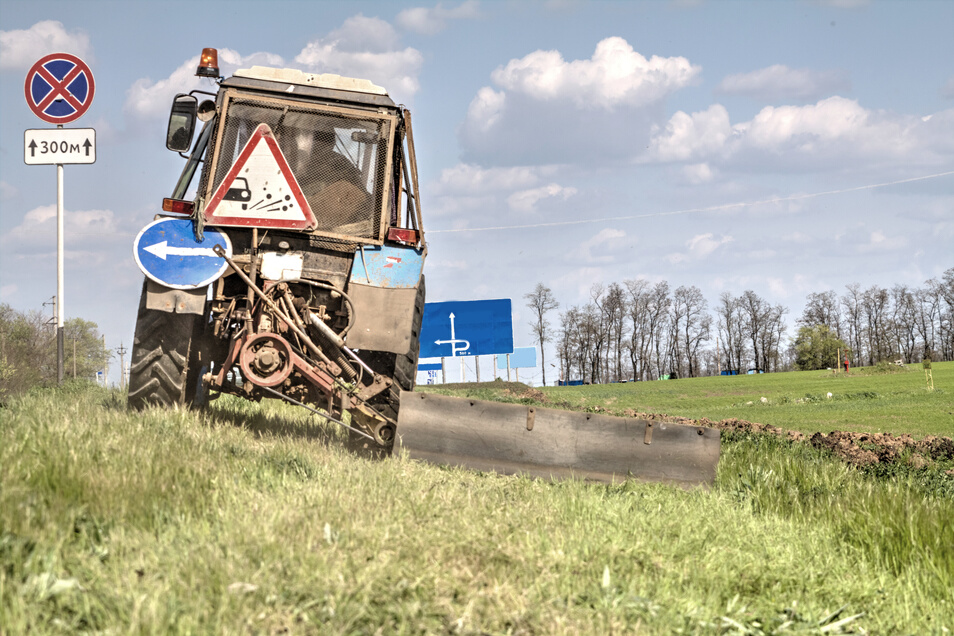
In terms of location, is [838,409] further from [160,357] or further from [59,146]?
[160,357]

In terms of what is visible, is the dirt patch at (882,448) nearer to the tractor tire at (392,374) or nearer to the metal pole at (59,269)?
the tractor tire at (392,374)

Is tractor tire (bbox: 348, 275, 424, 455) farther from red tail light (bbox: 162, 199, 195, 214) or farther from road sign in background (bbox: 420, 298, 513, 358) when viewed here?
road sign in background (bbox: 420, 298, 513, 358)

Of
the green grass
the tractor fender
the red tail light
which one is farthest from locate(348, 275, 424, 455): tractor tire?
the green grass

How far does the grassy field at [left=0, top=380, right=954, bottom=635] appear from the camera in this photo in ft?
10.5

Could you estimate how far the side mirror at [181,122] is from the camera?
25.6 feet

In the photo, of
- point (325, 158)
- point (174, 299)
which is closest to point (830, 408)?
point (325, 158)

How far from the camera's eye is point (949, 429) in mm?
14914

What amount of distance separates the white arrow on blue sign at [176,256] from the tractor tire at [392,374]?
173cm

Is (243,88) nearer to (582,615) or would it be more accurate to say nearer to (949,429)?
(582,615)

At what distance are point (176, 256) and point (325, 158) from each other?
1738 millimetres

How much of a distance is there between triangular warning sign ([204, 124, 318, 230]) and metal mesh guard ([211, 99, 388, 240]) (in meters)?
0.48

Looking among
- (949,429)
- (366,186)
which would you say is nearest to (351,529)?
(366,186)

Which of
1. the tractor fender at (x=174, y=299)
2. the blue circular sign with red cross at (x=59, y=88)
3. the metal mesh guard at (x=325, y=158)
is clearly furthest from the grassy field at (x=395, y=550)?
the blue circular sign with red cross at (x=59, y=88)

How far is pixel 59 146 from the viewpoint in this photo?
424 inches
